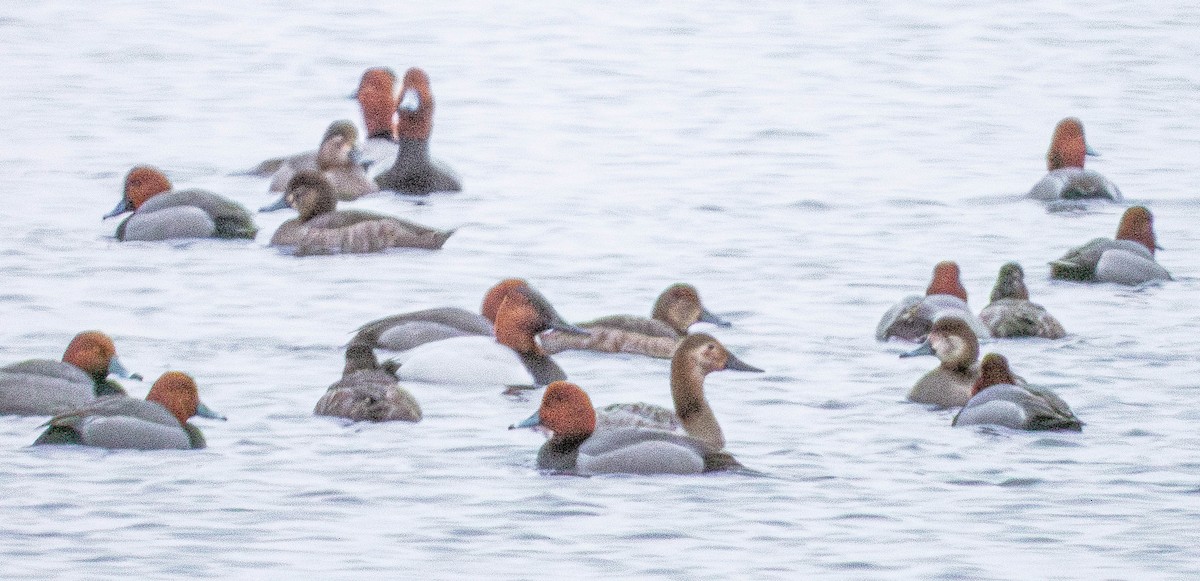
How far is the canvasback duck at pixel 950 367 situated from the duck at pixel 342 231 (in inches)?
188

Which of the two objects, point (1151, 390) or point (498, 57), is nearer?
point (1151, 390)

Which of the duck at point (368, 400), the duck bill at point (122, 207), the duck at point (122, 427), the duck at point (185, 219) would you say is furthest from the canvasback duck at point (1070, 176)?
the duck at point (122, 427)

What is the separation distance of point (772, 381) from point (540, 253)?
426 cm

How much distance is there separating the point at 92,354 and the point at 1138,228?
713 centimetres

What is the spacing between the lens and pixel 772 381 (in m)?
13.0

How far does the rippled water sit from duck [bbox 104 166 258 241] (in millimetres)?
172

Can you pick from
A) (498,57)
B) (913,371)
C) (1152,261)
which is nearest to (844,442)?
(913,371)

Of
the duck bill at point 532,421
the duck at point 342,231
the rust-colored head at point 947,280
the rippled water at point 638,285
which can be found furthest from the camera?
the duck at point 342,231

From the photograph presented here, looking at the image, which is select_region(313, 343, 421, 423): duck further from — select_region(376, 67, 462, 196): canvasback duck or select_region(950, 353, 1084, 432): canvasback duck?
select_region(376, 67, 462, 196): canvasback duck

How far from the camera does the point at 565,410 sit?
10953 mm

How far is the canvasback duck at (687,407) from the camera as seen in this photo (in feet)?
37.7

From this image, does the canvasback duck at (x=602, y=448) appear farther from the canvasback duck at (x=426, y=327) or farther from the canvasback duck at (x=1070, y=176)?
the canvasback duck at (x=1070, y=176)

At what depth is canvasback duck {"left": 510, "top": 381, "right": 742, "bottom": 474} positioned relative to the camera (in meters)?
10.9

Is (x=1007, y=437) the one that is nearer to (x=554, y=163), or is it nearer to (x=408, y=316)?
(x=408, y=316)
